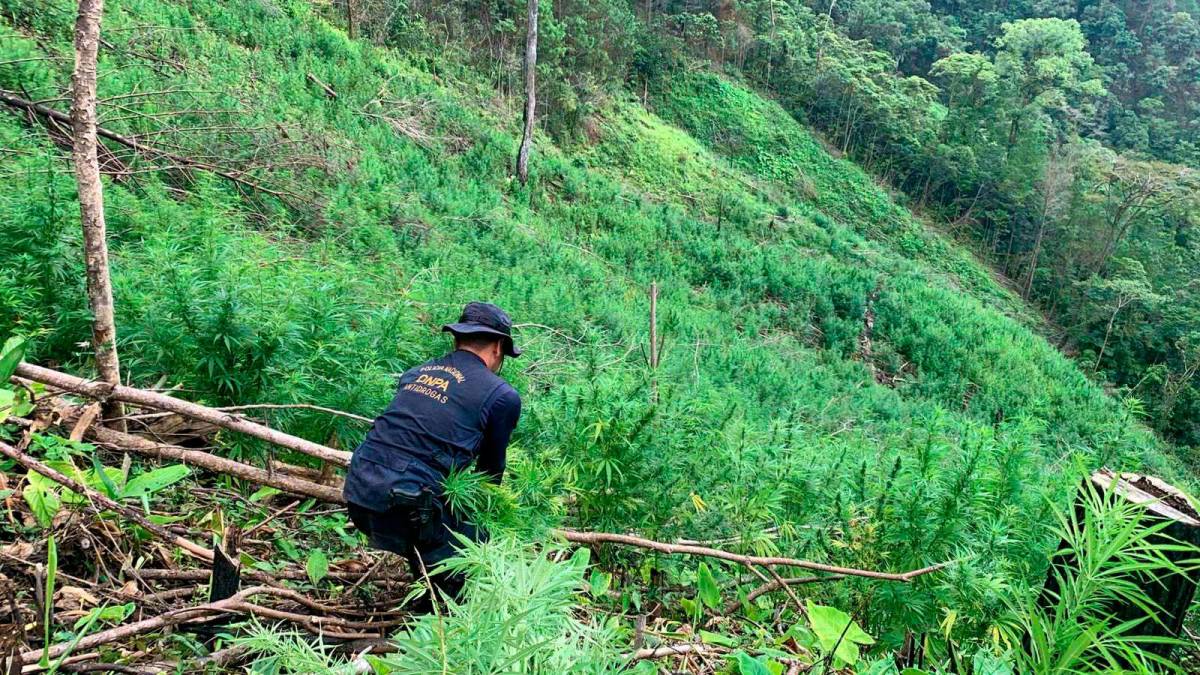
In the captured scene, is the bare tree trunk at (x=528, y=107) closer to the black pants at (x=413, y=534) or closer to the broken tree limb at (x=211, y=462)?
the broken tree limb at (x=211, y=462)

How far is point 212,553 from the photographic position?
7.59ft

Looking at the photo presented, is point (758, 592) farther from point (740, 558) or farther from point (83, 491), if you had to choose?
point (83, 491)

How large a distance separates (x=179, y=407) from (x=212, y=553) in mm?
691

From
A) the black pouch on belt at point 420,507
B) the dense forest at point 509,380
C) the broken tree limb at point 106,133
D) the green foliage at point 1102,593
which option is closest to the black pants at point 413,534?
the black pouch on belt at point 420,507

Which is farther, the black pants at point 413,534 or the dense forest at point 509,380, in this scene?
the black pants at point 413,534

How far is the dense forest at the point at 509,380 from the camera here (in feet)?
5.60

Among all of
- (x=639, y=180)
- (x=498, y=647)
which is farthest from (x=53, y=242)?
(x=639, y=180)

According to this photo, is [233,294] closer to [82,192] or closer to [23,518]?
[82,192]

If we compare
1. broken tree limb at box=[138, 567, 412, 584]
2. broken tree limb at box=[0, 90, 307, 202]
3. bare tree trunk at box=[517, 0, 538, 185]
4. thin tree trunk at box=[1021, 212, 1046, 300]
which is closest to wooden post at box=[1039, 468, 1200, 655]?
broken tree limb at box=[138, 567, 412, 584]

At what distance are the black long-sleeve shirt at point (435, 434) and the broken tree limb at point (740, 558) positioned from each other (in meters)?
0.43

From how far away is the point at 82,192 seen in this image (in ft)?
8.30

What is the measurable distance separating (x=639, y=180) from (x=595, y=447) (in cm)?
1967

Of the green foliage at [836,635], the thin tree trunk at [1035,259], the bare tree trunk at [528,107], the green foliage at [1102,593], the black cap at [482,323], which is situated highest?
the green foliage at [1102,593]

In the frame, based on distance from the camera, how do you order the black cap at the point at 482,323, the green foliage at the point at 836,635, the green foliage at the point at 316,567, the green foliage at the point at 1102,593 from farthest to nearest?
the black cap at the point at 482,323 < the green foliage at the point at 316,567 < the green foliage at the point at 836,635 < the green foliage at the point at 1102,593
